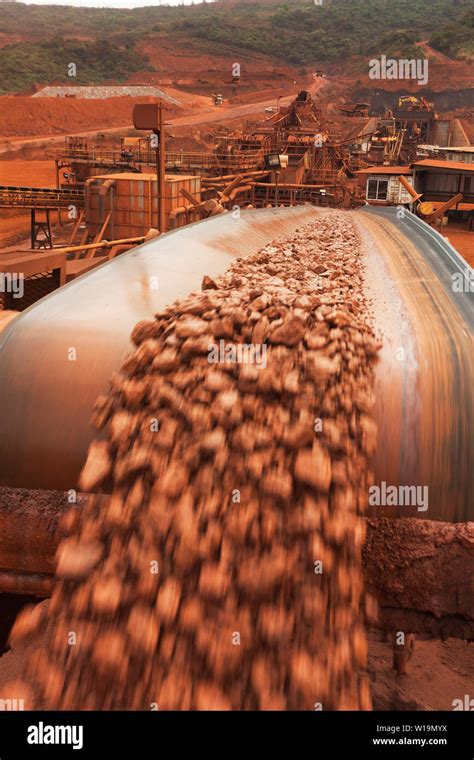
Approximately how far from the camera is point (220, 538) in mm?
2223

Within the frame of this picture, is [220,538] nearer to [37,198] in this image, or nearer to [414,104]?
[37,198]

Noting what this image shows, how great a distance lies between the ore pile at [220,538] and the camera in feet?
7.01

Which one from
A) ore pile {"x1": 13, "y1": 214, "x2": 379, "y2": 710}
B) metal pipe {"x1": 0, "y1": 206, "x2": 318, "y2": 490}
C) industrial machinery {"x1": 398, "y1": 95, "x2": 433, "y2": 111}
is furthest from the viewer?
industrial machinery {"x1": 398, "y1": 95, "x2": 433, "y2": 111}

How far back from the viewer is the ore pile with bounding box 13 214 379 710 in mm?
2137

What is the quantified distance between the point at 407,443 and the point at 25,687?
5.69ft

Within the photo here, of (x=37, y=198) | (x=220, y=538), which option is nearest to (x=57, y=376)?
(x=220, y=538)

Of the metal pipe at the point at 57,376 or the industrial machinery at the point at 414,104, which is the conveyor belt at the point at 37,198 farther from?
the industrial machinery at the point at 414,104

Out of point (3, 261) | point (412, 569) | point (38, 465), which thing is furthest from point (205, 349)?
point (3, 261)

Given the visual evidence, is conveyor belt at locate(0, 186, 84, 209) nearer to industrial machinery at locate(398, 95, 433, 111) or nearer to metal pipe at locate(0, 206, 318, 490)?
metal pipe at locate(0, 206, 318, 490)

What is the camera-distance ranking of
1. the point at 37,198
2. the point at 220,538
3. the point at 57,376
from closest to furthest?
1. the point at 220,538
2. the point at 57,376
3. the point at 37,198

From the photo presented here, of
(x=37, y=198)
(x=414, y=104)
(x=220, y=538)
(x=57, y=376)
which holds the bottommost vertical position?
(x=220, y=538)

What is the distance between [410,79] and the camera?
165ft

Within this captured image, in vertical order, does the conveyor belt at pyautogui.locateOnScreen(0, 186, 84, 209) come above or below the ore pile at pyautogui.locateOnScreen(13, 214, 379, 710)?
above

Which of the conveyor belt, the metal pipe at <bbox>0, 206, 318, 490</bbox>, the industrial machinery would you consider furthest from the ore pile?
the industrial machinery
